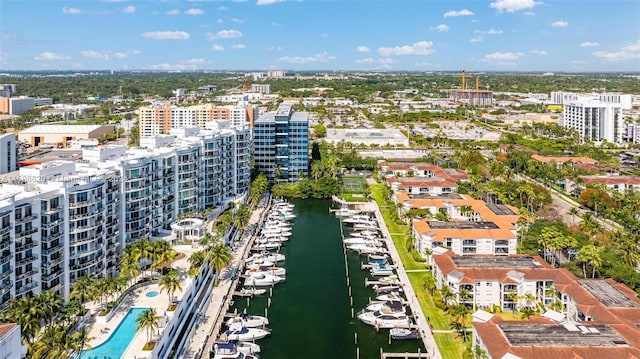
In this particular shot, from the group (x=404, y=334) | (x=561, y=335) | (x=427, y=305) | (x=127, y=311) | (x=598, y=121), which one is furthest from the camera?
(x=598, y=121)

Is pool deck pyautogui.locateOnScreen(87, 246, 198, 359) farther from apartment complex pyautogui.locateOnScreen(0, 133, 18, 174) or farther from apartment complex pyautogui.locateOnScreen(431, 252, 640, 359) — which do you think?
apartment complex pyautogui.locateOnScreen(0, 133, 18, 174)

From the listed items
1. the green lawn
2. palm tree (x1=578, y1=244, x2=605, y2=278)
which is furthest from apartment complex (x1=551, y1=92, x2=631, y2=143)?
palm tree (x1=578, y1=244, x2=605, y2=278)

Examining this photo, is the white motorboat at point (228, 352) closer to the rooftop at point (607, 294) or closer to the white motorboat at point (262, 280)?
the white motorboat at point (262, 280)

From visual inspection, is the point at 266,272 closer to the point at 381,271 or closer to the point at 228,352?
the point at 381,271

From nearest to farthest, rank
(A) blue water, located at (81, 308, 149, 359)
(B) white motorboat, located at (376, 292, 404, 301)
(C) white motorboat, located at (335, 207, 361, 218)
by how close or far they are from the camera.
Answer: (A) blue water, located at (81, 308, 149, 359)
(B) white motorboat, located at (376, 292, 404, 301)
(C) white motorboat, located at (335, 207, 361, 218)

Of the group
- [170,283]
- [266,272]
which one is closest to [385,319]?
[266,272]

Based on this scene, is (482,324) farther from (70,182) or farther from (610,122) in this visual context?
(610,122)

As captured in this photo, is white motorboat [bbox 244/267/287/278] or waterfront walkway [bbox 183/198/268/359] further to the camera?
white motorboat [bbox 244/267/287/278]

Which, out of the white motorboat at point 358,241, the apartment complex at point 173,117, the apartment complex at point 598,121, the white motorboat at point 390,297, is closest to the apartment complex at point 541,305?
the white motorboat at point 390,297
